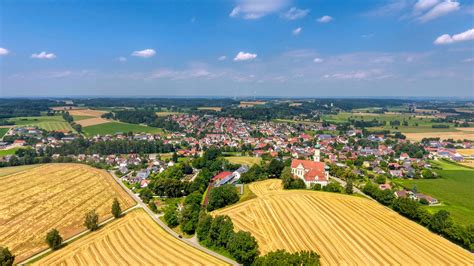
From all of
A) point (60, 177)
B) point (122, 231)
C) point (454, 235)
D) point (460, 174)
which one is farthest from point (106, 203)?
point (460, 174)

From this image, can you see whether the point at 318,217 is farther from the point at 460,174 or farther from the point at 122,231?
the point at 460,174

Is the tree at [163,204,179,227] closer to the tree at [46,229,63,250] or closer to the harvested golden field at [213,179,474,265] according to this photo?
the harvested golden field at [213,179,474,265]

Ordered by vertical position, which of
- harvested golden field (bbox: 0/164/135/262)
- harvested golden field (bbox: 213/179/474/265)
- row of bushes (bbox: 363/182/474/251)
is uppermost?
row of bushes (bbox: 363/182/474/251)

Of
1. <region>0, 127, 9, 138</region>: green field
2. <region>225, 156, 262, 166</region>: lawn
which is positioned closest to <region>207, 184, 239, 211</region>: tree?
<region>225, 156, 262, 166</region>: lawn

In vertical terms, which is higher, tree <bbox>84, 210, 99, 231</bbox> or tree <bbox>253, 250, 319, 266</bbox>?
tree <bbox>253, 250, 319, 266</bbox>

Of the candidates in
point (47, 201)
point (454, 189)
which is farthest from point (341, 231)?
point (47, 201)

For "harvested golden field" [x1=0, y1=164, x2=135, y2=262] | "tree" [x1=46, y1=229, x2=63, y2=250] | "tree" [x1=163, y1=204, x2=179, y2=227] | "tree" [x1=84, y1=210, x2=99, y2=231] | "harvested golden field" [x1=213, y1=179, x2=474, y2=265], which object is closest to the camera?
"harvested golden field" [x1=213, y1=179, x2=474, y2=265]

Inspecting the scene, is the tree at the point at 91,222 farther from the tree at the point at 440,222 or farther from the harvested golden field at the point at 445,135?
the harvested golden field at the point at 445,135

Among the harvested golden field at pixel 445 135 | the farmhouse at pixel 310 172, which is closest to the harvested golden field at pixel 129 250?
the farmhouse at pixel 310 172
